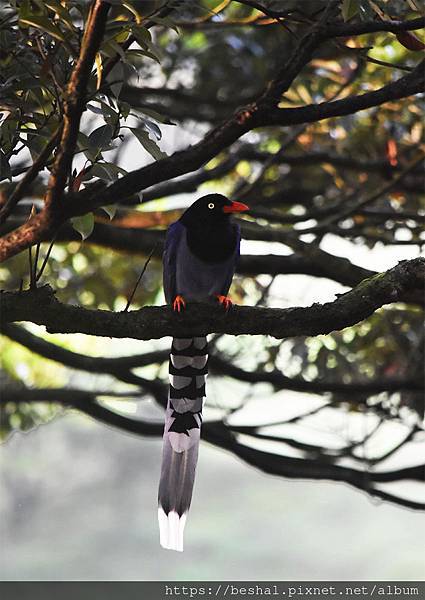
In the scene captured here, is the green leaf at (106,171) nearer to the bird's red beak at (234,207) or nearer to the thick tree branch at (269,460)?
the bird's red beak at (234,207)

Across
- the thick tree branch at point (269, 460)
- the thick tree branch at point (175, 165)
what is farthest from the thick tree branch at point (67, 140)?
the thick tree branch at point (269, 460)

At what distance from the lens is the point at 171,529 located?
3.98m

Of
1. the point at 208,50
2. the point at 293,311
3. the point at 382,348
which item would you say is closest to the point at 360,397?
the point at 382,348

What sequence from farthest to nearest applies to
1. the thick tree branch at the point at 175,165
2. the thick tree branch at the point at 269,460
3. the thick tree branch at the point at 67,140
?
the thick tree branch at the point at 269,460
the thick tree branch at the point at 175,165
the thick tree branch at the point at 67,140

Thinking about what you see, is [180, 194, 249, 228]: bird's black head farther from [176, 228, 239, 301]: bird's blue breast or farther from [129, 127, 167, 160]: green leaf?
[129, 127, 167, 160]: green leaf

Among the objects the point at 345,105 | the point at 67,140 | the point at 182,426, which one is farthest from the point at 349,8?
the point at 182,426

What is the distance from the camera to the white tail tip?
3912 millimetres

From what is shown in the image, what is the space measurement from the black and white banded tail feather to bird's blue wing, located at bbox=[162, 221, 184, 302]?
308mm

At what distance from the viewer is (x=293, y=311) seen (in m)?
2.98

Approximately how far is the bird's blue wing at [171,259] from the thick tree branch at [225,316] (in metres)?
1.26

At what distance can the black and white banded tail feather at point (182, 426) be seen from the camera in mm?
4086

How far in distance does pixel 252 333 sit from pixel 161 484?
1.32 metres

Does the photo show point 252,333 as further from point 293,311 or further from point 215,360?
point 215,360

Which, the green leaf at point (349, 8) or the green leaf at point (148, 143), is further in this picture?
the green leaf at point (148, 143)
